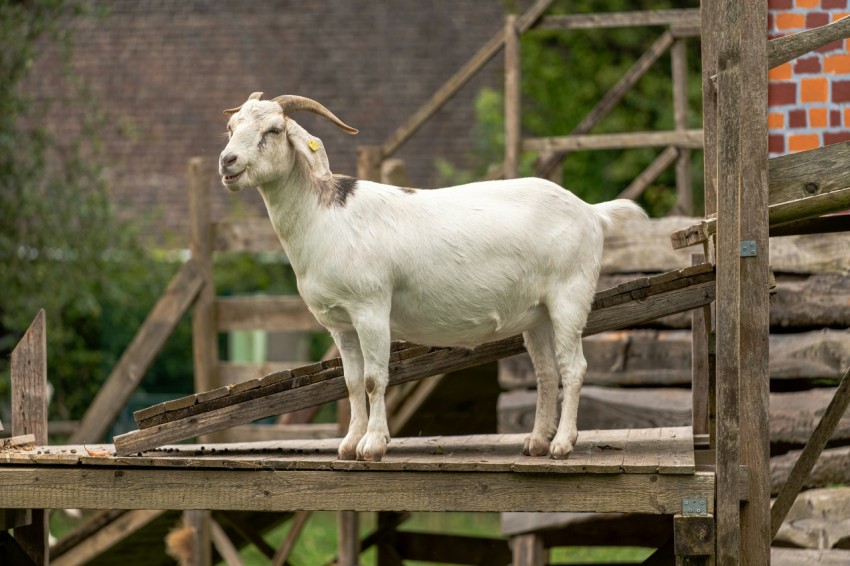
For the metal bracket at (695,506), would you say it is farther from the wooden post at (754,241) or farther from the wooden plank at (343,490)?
the wooden post at (754,241)

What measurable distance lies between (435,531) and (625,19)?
575cm

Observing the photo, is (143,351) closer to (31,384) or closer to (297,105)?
(31,384)

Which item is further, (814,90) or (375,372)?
(814,90)

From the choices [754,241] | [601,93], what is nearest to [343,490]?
[754,241]

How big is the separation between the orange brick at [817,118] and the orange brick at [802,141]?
6cm

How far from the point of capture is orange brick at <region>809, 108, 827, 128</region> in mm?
7570

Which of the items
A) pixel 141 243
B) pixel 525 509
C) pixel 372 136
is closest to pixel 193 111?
pixel 372 136

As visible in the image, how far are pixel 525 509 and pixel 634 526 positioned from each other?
393cm

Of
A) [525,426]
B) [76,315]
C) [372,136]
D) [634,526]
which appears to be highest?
[372,136]

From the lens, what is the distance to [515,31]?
8.88 metres

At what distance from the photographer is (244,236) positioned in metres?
9.12

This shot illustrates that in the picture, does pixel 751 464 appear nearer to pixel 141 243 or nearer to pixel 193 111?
pixel 141 243

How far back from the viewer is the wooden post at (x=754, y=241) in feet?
15.9

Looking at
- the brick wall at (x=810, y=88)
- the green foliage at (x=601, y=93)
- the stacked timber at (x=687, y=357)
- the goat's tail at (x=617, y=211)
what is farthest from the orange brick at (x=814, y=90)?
the green foliage at (x=601, y=93)
